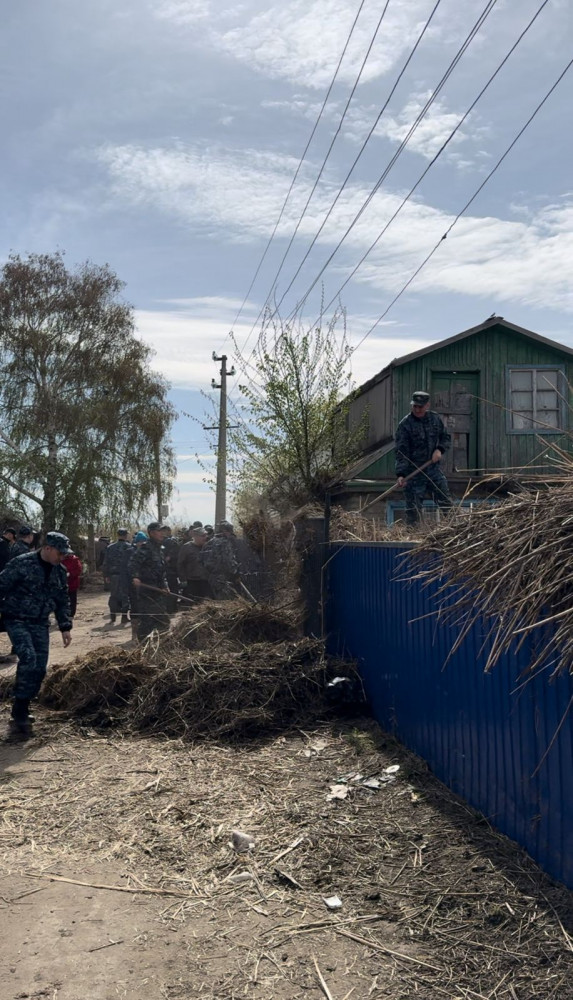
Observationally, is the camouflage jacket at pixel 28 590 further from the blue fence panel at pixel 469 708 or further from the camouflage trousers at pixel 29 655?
the blue fence panel at pixel 469 708

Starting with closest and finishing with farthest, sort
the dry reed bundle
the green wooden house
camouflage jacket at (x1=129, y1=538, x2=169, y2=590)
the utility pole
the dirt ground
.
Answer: the dirt ground → the dry reed bundle → camouflage jacket at (x1=129, y1=538, x2=169, y2=590) → the green wooden house → the utility pole

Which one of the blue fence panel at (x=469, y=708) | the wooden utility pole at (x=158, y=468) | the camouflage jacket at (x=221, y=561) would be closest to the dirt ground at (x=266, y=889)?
the blue fence panel at (x=469, y=708)

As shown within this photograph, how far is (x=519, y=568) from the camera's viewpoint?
401 cm

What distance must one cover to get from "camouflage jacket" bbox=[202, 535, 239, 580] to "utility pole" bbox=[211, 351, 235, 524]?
→ 750 centimetres

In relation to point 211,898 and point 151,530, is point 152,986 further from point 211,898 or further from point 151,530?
point 151,530

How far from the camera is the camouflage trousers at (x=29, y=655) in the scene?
7.78m

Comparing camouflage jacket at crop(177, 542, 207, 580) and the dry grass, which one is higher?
camouflage jacket at crop(177, 542, 207, 580)

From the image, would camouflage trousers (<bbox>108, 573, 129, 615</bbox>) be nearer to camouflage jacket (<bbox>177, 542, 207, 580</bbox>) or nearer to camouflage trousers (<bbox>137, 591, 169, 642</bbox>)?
camouflage jacket (<bbox>177, 542, 207, 580</bbox>)

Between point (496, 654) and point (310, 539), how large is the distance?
5755 mm

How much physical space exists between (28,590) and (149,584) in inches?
150

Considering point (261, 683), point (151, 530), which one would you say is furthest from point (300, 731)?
point (151, 530)

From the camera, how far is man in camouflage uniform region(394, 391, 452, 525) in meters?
8.80

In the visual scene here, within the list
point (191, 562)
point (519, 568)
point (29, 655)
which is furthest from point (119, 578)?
point (519, 568)

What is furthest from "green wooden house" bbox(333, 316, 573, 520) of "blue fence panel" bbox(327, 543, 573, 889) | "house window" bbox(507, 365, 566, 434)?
"blue fence panel" bbox(327, 543, 573, 889)
